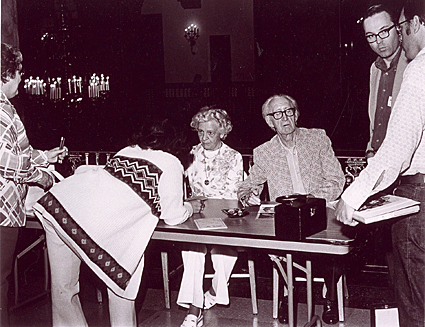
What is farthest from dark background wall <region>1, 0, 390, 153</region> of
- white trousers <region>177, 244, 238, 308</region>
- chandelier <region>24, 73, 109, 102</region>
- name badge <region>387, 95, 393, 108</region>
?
name badge <region>387, 95, 393, 108</region>

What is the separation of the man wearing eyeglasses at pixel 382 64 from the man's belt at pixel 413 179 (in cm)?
120

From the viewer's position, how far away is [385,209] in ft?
6.73

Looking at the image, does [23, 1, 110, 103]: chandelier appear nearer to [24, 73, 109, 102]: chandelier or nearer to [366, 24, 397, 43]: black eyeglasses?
[24, 73, 109, 102]: chandelier

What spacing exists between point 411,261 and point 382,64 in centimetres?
160

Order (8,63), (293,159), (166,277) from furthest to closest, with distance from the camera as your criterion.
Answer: (166,277), (293,159), (8,63)

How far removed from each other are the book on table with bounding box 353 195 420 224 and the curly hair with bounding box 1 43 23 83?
1.84 m

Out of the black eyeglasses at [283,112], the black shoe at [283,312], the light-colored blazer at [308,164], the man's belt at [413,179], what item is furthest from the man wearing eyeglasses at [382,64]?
the man's belt at [413,179]

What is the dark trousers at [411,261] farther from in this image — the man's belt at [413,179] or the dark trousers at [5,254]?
the dark trousers at [5,254]

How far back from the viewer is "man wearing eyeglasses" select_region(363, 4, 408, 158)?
10.6ft

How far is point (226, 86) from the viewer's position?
10039 millimetres

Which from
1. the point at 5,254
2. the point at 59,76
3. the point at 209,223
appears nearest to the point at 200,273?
the point at 209,223

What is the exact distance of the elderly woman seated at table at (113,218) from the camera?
2.55 meters

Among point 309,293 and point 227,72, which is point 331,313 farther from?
point 227,72

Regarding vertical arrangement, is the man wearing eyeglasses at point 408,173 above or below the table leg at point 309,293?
above
